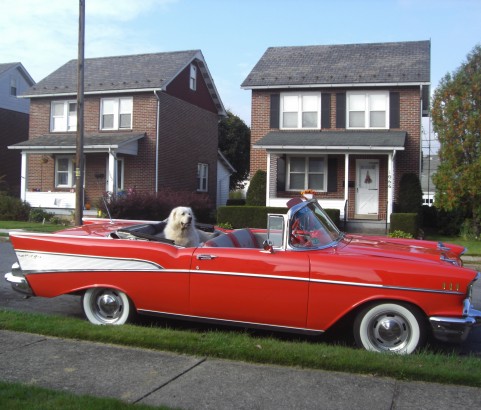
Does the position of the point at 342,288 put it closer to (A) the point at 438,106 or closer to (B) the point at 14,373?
(B) the point at 14,373

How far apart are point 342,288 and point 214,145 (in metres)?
25.5

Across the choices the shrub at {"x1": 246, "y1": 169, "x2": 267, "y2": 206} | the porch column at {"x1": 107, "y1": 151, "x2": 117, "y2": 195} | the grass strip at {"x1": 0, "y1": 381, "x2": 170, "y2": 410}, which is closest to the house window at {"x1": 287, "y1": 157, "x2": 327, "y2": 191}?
the shrub at {"x1": 246, "y1": 169, "x2": 267, "y2": 206}

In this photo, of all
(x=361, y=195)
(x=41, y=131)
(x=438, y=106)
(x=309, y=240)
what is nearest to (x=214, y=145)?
(x=41, y=131)

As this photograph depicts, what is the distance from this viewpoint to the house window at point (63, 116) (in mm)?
24328

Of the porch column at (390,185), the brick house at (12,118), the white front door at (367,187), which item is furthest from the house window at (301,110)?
the brick house at (12,118)

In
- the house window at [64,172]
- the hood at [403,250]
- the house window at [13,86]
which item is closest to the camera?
the hood at [403,250]

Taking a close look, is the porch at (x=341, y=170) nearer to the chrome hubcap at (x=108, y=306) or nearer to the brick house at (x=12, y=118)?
the chrome hubcap at (x=108, y=306)

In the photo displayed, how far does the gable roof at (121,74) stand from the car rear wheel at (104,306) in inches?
706

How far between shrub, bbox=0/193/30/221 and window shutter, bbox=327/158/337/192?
1257 centimetres

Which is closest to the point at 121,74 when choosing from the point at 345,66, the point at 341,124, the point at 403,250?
the point at 345,66

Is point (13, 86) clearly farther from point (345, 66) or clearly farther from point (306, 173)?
point (345, 66)

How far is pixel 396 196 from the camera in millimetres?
19828

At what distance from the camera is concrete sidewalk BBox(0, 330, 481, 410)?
12.0 ft

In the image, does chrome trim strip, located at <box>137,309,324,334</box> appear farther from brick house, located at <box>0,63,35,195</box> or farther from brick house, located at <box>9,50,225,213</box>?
brick house, located at <box>0,63,35,195</box>
